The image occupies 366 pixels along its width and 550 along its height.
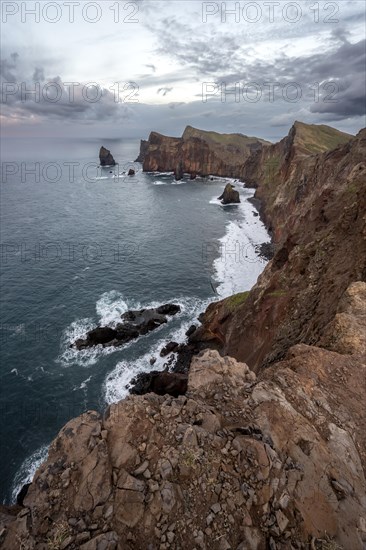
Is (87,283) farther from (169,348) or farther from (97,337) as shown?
(169,348)

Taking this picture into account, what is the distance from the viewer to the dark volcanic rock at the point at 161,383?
3419 centimetres

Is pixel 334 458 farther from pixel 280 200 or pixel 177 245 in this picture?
pixel 280 200

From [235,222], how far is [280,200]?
16.0 meters

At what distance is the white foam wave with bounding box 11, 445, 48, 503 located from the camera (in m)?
27.0

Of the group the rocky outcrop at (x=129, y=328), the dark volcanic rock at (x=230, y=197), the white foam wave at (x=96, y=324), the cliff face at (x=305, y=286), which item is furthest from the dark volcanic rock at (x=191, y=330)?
the dark volcanic rock at (x=230, y=197)

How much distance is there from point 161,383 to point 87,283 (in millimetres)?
29554

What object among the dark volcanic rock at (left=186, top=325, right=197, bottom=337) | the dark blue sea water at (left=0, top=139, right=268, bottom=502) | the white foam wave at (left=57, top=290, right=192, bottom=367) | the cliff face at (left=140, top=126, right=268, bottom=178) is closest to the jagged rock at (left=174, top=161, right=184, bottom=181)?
the cliff face at (left=140, top=126, right=268, bottom=178)

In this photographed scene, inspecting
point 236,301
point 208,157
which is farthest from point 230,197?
point 236,301

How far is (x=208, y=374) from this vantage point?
40.3 feet

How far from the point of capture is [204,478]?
8320 mm

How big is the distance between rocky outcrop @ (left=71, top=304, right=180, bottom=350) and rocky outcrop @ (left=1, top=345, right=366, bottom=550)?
A: 3468 cm

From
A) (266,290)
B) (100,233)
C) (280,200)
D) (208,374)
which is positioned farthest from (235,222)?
(208,374)

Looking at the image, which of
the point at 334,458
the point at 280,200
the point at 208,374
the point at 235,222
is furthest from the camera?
the point at 235,222

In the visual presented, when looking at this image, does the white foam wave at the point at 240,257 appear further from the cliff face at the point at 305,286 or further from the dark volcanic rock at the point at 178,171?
the dark volcanic rock at the point at 178,171
